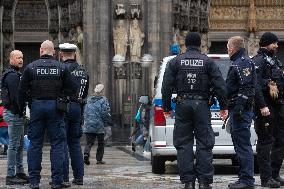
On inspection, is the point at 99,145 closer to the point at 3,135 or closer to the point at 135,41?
the point at 3,135

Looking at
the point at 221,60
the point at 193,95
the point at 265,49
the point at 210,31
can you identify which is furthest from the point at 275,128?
the point at 210,31

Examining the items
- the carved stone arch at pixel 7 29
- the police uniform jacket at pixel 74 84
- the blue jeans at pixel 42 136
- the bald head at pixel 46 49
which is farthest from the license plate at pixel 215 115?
the carved stone arch at pixel 7 29

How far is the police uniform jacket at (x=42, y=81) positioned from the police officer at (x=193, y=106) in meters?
1.49

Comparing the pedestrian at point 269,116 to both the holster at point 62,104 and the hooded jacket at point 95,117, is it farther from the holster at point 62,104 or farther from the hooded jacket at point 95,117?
the hooded jacket at point 95,117

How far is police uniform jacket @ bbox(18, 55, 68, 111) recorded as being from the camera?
35.4ft

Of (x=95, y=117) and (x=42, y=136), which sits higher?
(x=42, y=136)

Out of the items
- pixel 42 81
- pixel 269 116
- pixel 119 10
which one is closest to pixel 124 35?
pixel 119 10

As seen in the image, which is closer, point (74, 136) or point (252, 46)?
point (74, 136)

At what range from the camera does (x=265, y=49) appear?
38.7 ft

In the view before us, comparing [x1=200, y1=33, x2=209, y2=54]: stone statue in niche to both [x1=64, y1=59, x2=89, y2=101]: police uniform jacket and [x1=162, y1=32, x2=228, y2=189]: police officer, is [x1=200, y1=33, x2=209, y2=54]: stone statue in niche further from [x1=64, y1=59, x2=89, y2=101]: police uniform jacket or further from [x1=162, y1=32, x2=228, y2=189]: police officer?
[x1=162, y1=32, x2=228, y2=189]: police officer

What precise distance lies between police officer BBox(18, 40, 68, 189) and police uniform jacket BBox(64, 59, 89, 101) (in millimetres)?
110

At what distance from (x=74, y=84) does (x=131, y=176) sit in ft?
9.24

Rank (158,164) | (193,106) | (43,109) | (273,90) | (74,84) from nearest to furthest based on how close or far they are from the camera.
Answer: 1. (193,106)
2. (43,109)
3. (74,84)
4. (273,90)
5. (158,164)

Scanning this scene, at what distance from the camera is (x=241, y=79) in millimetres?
11023
